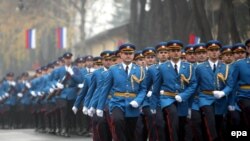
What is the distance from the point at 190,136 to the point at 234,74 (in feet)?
5.01

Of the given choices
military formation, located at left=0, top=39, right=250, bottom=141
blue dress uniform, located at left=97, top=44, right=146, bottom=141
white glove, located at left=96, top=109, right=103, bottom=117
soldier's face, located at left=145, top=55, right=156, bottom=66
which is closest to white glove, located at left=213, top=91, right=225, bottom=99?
military formation, located at left=0, top=39, right=250, bottom=141

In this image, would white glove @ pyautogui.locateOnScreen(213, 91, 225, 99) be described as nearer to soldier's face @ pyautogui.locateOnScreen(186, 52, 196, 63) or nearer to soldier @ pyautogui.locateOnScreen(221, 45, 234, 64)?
soldier @ pyautogui.locateOnScreen(221, 45, 234, 64)

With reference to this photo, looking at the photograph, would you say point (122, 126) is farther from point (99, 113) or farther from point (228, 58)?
point (228, 58)

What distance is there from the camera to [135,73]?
37.1 ft

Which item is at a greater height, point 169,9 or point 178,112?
point 169,9

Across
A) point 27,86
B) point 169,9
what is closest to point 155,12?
point 169,9

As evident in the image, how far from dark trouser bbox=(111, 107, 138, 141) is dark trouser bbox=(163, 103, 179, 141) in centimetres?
58

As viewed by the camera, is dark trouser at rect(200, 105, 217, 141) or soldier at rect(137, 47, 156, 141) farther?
soldier at rect(137, 47, 156, 141)

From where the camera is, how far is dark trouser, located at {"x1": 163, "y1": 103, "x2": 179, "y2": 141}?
11008 millimetres

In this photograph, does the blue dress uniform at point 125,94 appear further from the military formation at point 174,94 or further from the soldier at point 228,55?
the soldier at point 228,55

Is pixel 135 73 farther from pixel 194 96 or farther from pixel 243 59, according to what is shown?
pixel 243 59

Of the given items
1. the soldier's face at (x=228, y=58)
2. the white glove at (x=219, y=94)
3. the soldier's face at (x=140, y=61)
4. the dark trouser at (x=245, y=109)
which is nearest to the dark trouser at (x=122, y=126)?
the white glove at (x=219, y=94)

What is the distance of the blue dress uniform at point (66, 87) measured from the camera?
1816 centimetres

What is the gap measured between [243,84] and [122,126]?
2.56 metres
